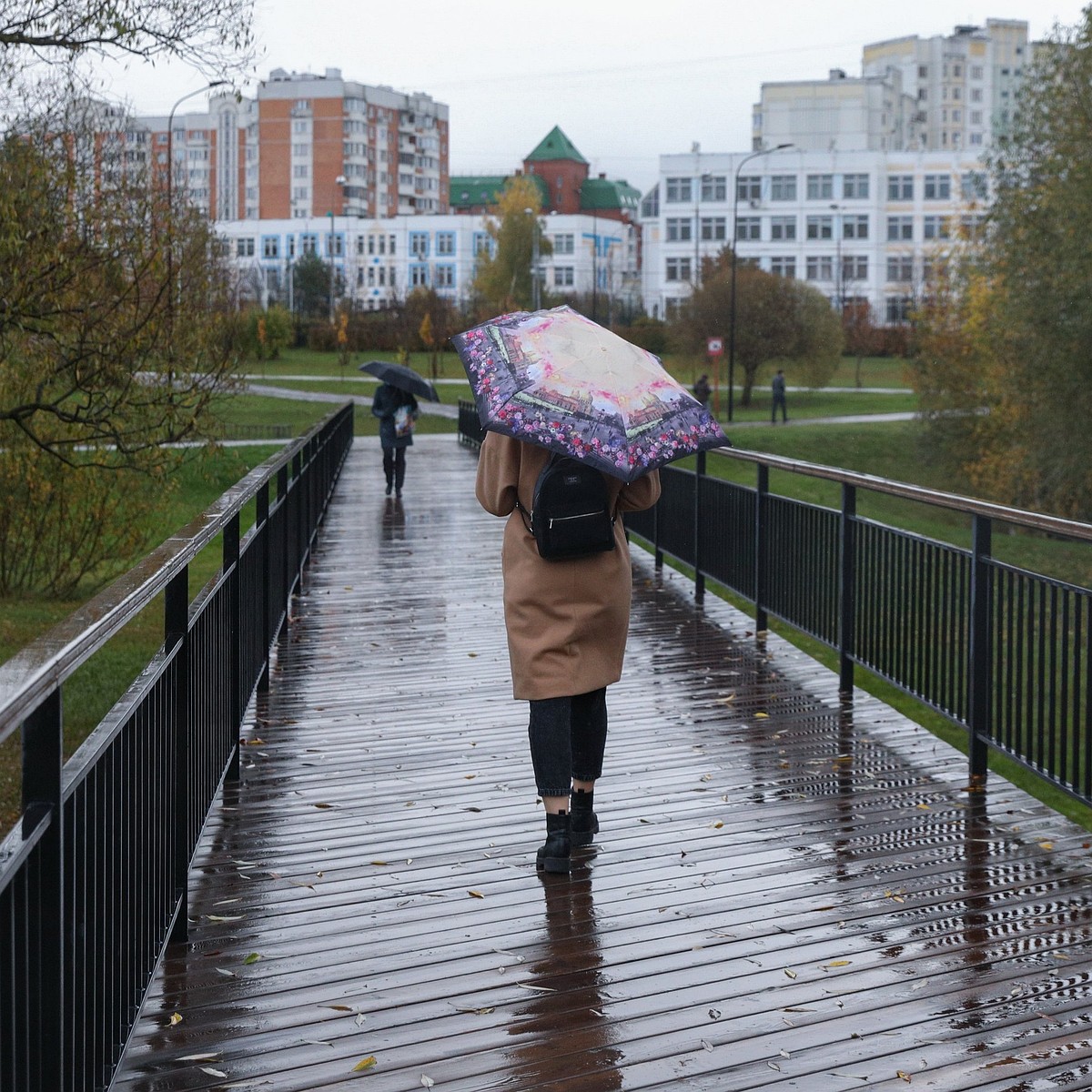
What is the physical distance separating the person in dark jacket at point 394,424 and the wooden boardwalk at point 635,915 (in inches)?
414

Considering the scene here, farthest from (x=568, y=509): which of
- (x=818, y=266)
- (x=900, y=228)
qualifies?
(x=900, y=228)

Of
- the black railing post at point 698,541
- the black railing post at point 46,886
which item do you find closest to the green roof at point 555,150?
the black railing post at point 698,541

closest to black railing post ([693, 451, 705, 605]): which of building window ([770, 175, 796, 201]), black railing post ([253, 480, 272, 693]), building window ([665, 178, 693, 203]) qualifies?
black railing post ([253, 480, 272, 693])

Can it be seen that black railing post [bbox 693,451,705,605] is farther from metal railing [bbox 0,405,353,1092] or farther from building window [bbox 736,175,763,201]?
building window [bbox 736,175,763,201]

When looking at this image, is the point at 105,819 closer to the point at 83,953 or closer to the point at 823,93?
the point at 83,953

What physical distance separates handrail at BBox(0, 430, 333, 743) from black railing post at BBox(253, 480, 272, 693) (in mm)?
2214

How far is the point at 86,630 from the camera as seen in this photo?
2.89 m

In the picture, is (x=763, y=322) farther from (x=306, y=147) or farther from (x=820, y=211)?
(x=306, y=147)

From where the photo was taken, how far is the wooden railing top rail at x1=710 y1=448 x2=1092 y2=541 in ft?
17.3

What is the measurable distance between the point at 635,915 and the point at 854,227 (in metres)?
105

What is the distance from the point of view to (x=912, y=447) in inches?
1774

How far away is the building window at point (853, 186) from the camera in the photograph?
105062 mm

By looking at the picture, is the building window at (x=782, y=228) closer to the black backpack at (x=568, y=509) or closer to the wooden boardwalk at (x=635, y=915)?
the wooden boardwalk at (x=635, y=915)

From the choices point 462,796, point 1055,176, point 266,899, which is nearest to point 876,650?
point 462,796
